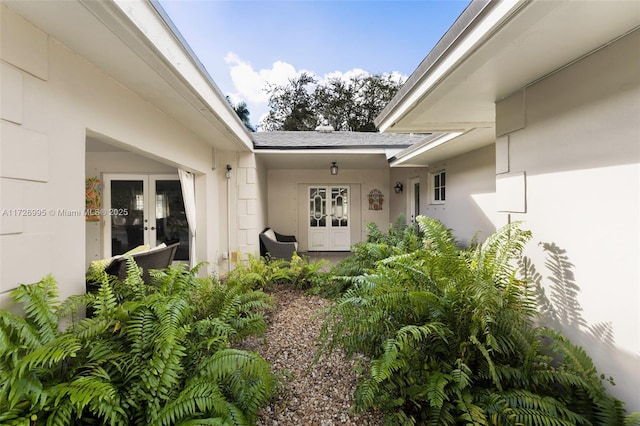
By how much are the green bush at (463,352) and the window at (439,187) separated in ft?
14.5

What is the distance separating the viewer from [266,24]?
24.3ft

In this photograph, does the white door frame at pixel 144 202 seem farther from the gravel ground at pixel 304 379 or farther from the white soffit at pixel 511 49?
the white soffit at pixel 511 49

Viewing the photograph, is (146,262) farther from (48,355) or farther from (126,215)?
(126,215)

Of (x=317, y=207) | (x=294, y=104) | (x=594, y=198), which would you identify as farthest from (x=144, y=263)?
(x=294, y=104)

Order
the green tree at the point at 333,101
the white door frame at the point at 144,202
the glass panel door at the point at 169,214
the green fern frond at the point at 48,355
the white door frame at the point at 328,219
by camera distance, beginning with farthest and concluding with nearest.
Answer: the green tree at the point at 333,101 → the white door frame at the point at 328,219 → the glass panel door at the point at 169,214 → the white door frame at the point at 144,202 → the green fern frond at the point at 48,355

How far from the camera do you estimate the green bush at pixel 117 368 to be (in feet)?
4.30

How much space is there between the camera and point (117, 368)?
1601mm

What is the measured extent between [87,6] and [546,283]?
359 cm

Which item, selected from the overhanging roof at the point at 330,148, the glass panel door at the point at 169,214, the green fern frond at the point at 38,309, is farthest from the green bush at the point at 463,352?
the glass panel door at the point at 169,214

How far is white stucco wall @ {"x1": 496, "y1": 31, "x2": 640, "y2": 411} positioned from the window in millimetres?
4153

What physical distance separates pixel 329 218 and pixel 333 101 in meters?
12.1

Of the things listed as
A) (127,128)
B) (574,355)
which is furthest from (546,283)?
(127,128)

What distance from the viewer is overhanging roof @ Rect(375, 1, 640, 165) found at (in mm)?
1504

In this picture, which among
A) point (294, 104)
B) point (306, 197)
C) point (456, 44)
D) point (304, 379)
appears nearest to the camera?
point (456, 44)
